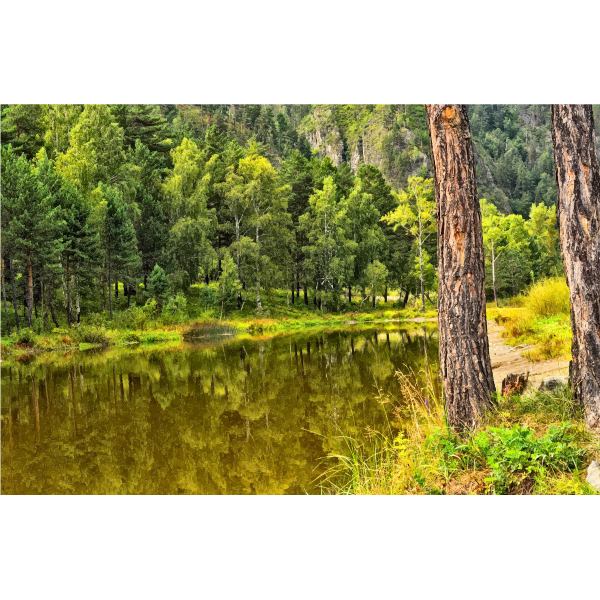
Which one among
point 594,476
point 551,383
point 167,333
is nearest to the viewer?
point 594,476

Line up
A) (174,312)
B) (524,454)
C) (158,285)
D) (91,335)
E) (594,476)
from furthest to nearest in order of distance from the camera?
(174,312) → (158,285) → (91,335) → (524,454) → (594,476)

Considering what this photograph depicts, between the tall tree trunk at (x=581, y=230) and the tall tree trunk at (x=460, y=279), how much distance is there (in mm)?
726

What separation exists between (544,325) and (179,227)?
936 inches

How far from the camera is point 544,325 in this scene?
11.1m

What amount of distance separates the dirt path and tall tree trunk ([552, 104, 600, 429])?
4.25 ft

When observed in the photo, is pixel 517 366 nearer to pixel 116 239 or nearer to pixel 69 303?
pixel 116 239

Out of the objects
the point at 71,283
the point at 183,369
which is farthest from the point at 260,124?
the point at 183,369

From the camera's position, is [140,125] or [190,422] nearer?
[190,422]

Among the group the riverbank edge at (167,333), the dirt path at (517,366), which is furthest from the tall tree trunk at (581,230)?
the riverbank edge at (167,333)

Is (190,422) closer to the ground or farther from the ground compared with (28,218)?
closer to the ground

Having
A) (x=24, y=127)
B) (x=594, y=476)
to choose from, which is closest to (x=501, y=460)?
(x=594, y=476)

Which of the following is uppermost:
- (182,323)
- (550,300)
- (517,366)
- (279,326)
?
(550,300)

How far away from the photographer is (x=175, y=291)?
32.6m
